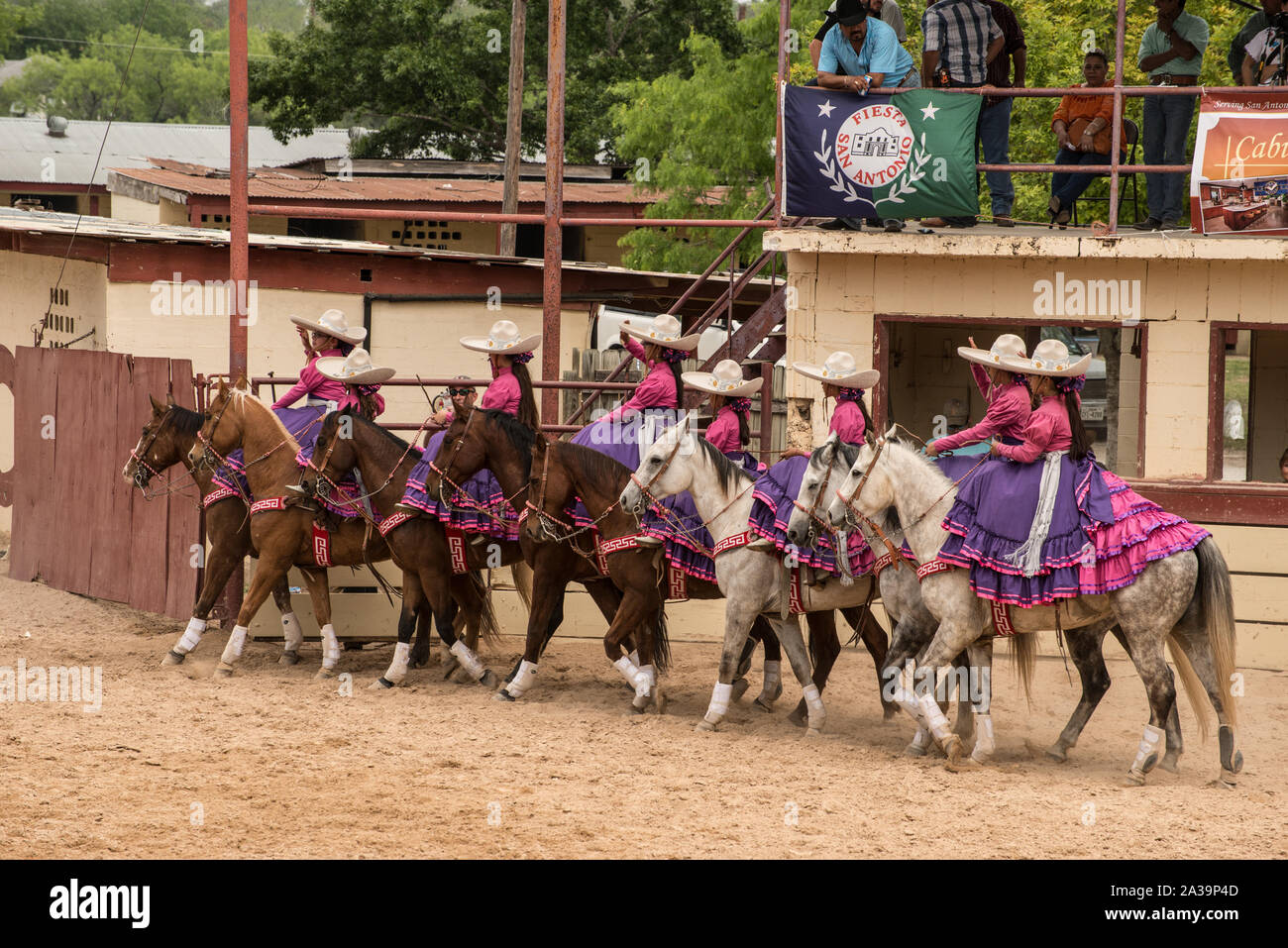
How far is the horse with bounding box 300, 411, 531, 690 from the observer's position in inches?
436

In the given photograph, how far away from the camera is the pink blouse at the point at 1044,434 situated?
352 inches

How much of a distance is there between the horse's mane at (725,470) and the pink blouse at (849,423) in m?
0.72

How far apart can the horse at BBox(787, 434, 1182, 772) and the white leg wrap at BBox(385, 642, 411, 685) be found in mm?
3332

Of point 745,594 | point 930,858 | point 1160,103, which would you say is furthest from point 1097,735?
point 1160,103

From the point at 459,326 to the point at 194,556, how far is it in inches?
253

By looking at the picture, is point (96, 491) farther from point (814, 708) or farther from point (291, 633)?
point (814, 708)

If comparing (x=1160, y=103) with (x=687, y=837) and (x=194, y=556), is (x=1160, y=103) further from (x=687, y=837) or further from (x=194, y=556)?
(x=194, y=556)

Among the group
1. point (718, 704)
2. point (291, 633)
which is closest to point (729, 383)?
point (718, 704)

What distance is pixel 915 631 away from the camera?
948 centimetres

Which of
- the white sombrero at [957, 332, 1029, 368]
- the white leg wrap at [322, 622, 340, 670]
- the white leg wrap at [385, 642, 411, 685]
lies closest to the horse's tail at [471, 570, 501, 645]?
the white leg wrap at [385, 642, 411, 685]

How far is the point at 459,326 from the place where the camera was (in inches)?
737

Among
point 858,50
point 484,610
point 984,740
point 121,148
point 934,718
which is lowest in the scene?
point 984,740

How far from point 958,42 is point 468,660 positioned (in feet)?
22.5

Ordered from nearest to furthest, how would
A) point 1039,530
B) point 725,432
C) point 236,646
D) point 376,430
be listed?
point 1039,530 → point 725,432 → point 376,430 → point 236,646
